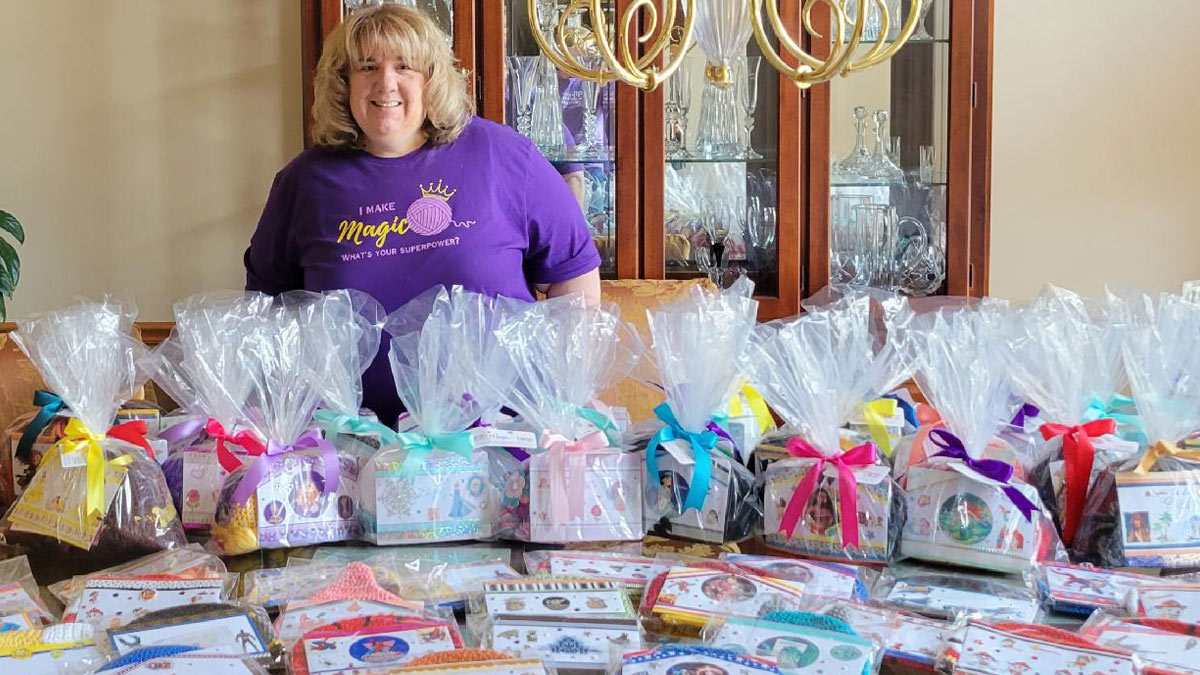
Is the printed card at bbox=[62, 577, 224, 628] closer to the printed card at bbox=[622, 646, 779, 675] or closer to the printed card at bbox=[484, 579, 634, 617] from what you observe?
the printed card at bbox=[484, 579, 634, 617]

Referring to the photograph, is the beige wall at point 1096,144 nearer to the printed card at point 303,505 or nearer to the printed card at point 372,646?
the printed card at point 303,505

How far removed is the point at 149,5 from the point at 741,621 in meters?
2.91

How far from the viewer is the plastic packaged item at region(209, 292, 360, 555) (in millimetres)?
1338

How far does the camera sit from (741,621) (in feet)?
3.52

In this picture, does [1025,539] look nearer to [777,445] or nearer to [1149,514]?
[1149,514]

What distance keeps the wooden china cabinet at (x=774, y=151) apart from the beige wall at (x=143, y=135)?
0.41 metres

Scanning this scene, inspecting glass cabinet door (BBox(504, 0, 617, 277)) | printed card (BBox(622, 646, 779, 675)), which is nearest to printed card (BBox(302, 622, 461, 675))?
printed card (BBox(622, 646, 779, 675))

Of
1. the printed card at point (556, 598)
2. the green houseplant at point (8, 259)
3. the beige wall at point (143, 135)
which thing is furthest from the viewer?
the beige wall at point (143, 135)

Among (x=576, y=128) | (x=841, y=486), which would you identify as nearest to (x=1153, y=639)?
(x=841, y=486)

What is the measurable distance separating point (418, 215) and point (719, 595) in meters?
1.17

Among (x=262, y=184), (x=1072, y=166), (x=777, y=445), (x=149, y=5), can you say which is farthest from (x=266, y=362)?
(x=1072, y=166)

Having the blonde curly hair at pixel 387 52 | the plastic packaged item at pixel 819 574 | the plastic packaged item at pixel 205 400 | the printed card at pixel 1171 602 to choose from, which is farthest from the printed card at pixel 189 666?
the blonde curly hair at pixel 387 52

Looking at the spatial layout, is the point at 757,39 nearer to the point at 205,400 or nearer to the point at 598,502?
the point at 598,502

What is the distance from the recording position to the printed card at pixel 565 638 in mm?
1027
